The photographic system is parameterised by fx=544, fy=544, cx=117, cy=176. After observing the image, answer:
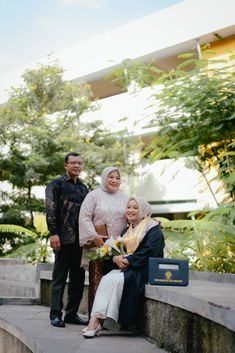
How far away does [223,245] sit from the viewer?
7.49 m

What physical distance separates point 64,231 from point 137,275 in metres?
1.03

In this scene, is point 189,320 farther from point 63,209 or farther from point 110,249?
point 63,209

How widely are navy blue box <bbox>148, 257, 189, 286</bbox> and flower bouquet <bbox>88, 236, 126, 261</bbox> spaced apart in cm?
43

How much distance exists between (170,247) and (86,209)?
420 centimetres

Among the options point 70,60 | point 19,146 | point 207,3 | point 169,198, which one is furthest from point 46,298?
point 70,60

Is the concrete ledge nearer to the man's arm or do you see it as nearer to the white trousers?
the white trousers

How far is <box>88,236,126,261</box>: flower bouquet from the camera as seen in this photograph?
538cm

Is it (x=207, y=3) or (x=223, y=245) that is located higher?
(x=207, y=3)

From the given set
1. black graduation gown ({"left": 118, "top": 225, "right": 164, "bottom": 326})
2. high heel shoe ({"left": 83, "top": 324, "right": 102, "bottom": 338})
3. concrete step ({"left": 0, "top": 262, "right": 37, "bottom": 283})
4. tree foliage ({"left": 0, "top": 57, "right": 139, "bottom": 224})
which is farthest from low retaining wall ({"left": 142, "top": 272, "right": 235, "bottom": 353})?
tree foliage ({"left": 0, "top": 57, "right": 139, "bottom": 224})

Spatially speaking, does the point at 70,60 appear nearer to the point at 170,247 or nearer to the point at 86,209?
the point at 170,247

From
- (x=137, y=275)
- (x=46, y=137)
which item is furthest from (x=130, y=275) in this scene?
(x=46, y=137)

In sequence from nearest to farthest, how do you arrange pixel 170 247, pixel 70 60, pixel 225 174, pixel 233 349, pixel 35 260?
pixel 233 349 < pixel 225 174 < pixel 170 247 < pixel 35 260 < pixel 70 60

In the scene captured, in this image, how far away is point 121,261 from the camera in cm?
529

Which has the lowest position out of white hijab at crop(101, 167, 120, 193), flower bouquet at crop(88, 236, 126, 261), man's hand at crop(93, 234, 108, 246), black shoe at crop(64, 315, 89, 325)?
black shoe at crop(64, 315, 89, 325)
